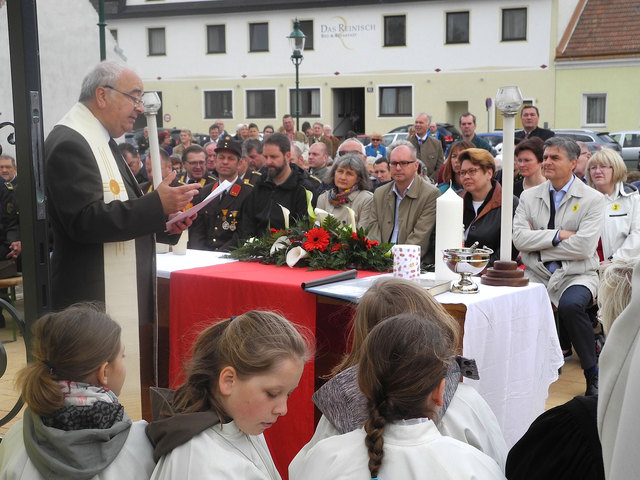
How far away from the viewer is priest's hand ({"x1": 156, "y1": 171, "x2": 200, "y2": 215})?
368cm

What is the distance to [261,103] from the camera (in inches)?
1443

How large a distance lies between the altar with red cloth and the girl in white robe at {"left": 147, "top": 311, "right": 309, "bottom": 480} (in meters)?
1.34

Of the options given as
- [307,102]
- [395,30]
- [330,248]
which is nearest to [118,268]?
[330,248]

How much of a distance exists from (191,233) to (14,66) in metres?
4.00

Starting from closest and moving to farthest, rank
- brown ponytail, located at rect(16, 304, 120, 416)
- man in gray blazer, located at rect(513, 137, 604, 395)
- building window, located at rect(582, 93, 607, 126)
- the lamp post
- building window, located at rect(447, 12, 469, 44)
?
brown ponytail, located at rect(16, 304, 120, 416)
the lamp post
man in gray blazer, located at rect(513, 137, 604, 395)
building window, located at rect(582, 93, 607, 126)
building window, located at rect(447, 12, 469, 44)

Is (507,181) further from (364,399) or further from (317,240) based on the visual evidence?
(364,399)

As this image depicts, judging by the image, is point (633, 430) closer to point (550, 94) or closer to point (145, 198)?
point (145, 198)

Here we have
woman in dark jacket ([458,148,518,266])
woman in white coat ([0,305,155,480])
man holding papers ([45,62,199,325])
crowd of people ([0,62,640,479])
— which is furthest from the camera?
woman in dark jacket ([458,148,518,266])

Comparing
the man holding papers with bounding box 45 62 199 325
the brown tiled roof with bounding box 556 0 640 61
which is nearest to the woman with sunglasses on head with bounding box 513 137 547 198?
the man holding papers with bounding box 45 62 199 325

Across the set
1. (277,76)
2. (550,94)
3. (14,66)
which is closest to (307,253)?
(14,66)

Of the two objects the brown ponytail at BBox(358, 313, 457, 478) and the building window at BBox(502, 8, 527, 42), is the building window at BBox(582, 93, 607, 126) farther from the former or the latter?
the brown ponytail at BBox(358, 313, 457, 478)

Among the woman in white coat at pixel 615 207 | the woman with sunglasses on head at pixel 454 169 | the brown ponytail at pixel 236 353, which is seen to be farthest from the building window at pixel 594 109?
the brown ponytail at pixel 236 353

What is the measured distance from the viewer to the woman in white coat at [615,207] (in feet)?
20.7

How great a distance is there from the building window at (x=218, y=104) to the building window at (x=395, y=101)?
7108 mm
